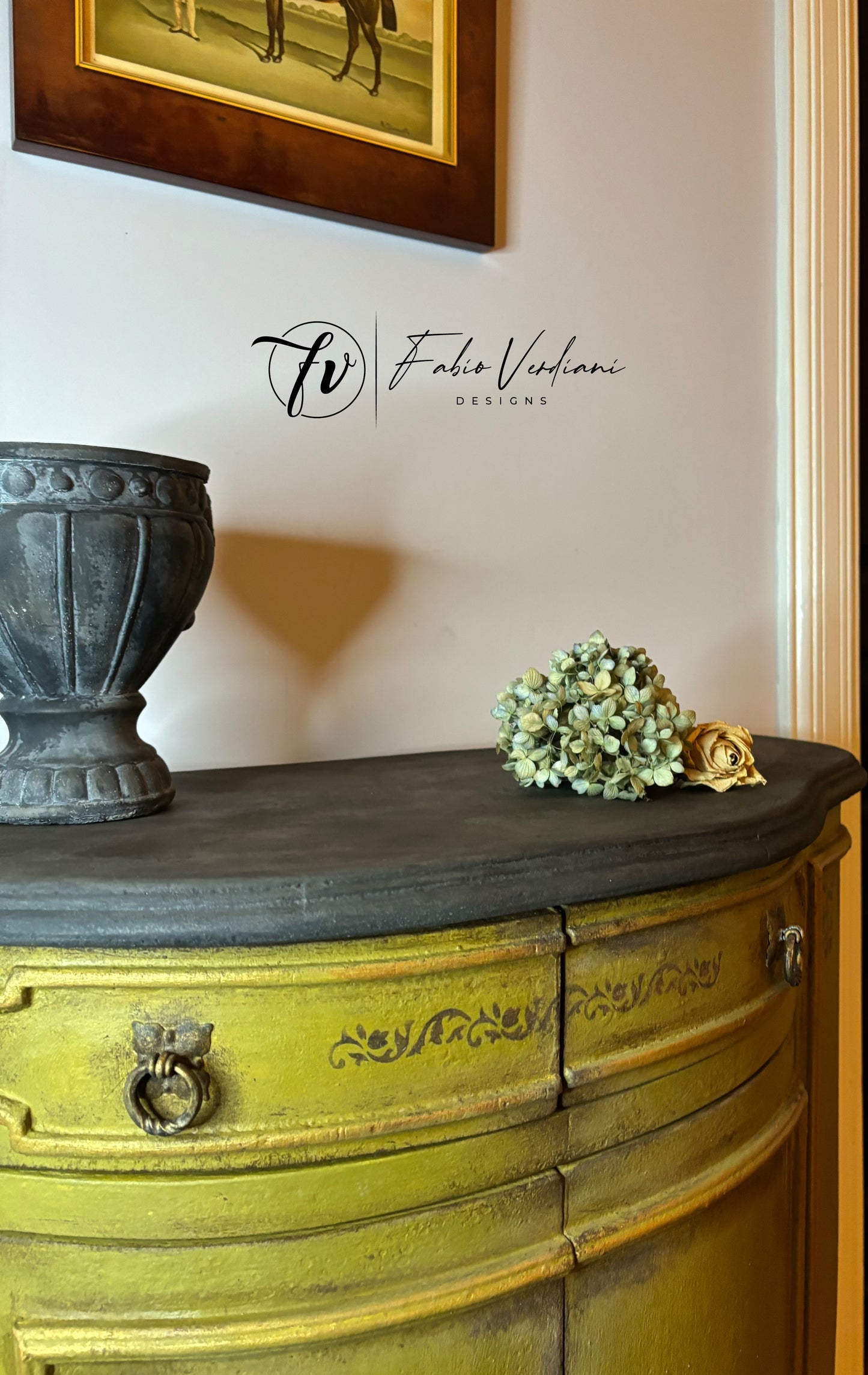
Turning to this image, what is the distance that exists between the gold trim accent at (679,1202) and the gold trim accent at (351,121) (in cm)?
126

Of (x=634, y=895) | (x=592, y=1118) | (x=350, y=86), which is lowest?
(x=592, y=1118)

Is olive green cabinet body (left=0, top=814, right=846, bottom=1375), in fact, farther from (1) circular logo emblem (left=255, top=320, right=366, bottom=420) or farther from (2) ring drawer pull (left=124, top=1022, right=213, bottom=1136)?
(1) circular logo emblem (left=255, top=320, right=366, bottom=420)

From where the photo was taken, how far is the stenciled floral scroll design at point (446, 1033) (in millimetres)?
686

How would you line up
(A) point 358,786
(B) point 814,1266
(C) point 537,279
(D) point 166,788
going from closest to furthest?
1. (D) point 166,788
2. (A) point 358,786
3. (B) point 814,1266
4. (C) point 537,279

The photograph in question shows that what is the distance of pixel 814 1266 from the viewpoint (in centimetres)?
118

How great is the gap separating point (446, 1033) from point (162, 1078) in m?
0.20

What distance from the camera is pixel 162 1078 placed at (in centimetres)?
65

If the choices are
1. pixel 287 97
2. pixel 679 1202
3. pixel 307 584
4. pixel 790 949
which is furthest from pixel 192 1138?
pixel 287 97

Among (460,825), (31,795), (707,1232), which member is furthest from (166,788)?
(707,1232)

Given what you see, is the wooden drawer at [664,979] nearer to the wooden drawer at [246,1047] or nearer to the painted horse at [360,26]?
the wooden drawer at [246,1047]

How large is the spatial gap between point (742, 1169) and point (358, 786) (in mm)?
515

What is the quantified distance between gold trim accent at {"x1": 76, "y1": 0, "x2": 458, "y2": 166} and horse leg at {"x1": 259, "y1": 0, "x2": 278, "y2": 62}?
0.07 m

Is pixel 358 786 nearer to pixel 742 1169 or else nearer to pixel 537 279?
pixel 742 1169

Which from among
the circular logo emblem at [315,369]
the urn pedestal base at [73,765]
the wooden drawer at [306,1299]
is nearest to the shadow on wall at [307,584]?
the circular logo emblem at [315,369]
